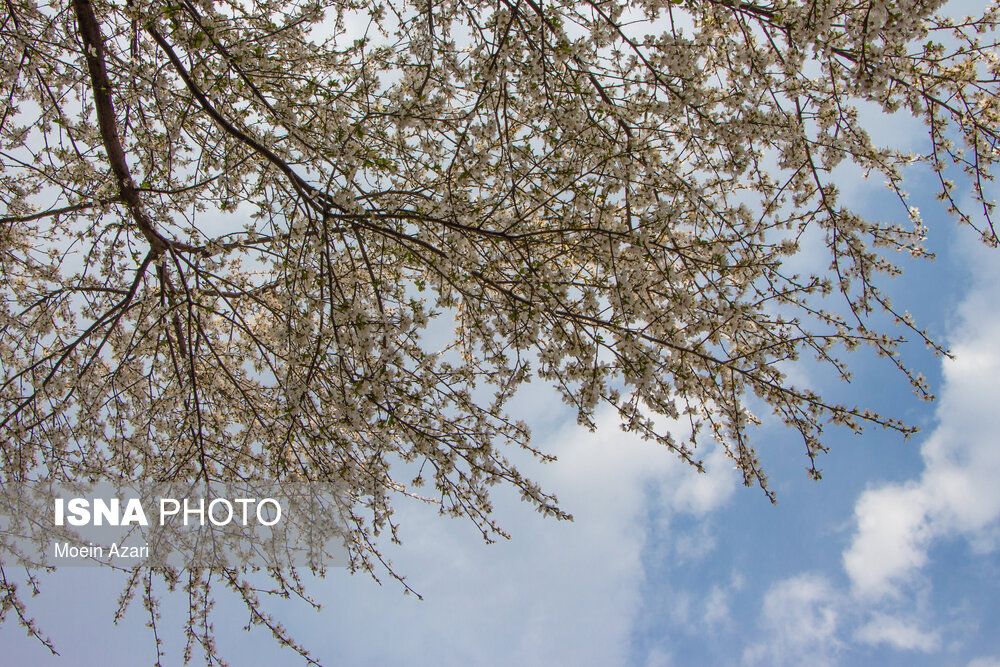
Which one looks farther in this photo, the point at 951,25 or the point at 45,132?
the point at 45,132

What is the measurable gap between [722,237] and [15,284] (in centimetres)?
688

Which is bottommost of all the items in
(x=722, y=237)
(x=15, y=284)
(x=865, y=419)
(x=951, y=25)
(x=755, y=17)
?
(x=865, y=419)

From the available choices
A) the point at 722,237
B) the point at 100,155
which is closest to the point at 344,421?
the point at 722,237

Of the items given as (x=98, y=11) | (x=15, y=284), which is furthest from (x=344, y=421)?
(x=15, y=284)

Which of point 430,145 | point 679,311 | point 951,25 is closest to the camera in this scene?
point 951,25

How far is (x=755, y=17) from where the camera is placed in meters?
4.13

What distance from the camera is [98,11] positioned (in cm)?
484

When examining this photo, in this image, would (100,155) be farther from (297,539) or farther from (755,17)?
(755,17)

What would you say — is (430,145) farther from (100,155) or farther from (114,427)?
(114,427)

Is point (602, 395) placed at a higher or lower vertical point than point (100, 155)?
lower

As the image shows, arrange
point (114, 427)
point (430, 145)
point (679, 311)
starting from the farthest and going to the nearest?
point (114, 427) < point (430, 145) < point (679, 311)

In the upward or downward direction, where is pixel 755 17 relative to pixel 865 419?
upward

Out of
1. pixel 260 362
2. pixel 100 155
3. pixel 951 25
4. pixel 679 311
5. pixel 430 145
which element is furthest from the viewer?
pixel 260 362

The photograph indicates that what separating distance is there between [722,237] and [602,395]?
4.63 feet
